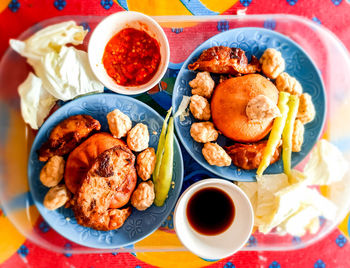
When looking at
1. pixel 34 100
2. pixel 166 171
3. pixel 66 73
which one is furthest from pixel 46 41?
pixel 166 171

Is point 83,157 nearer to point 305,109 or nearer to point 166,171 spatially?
point 166,171

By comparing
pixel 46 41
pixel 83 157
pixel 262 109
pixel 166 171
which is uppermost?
pixel 46 41

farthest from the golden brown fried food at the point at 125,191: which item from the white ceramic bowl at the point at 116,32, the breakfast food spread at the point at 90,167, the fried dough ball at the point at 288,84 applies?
the fried dough ball at the point at 288,84


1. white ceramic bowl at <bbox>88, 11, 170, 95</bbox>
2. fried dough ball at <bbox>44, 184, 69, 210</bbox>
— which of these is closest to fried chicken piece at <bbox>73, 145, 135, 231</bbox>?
fried dough ball at <bbox>44, 184, 69, 210</bbox>

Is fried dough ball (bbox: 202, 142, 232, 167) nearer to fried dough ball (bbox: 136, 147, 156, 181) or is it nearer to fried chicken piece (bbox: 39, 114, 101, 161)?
fried dough ball (bbox: 136, 147, 156, 181)

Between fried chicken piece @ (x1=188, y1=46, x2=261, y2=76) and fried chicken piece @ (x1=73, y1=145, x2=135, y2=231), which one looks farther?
fried chicken piece @ (x1=188, y1=46, x2=261, y2=76)

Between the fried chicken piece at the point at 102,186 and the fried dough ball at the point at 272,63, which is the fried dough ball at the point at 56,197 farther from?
the fried dough ball at the point at 272,63
